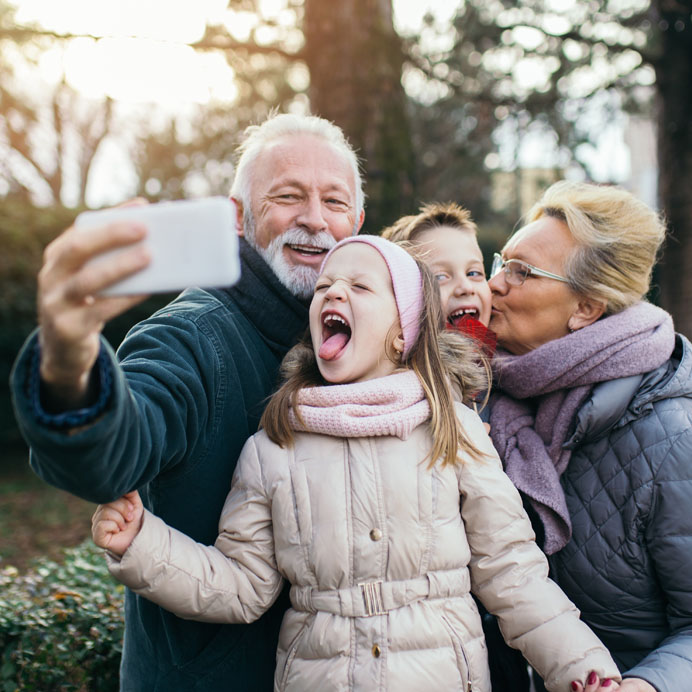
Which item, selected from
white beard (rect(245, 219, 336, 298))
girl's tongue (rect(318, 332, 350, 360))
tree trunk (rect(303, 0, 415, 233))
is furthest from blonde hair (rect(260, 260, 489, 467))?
tree trunk (rect(303, 0, 415, 233))

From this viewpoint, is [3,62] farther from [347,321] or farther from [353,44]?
[347,321]

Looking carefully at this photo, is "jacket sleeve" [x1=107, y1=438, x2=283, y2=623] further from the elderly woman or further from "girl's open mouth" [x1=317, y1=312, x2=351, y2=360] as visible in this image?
the elderly woman

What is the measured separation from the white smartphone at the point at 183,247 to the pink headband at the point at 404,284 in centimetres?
113

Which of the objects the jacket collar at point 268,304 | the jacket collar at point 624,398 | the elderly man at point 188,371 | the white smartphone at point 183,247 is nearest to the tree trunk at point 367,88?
the elderly man at point 188,371

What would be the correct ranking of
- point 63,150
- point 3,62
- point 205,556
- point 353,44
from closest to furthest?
1. point 205,556
2. point 353,44
3. point 3,62
4. point 63,150

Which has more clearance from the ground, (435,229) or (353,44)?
(353,44)

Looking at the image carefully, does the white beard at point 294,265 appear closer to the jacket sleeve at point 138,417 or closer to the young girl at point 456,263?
the young girl at point 456,263

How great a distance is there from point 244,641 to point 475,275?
1670mm

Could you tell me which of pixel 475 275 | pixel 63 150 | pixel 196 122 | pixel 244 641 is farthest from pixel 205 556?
pixel 63 150

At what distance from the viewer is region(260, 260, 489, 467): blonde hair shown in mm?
2121

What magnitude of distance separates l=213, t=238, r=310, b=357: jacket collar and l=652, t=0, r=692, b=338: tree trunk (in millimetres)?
5203

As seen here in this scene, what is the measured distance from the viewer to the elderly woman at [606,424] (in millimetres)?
2184

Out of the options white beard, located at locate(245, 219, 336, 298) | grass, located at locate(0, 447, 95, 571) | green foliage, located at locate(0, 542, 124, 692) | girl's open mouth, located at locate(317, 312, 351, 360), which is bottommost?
grass, located at locate(0, 447, 95, 571)

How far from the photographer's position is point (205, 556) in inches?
79.0
